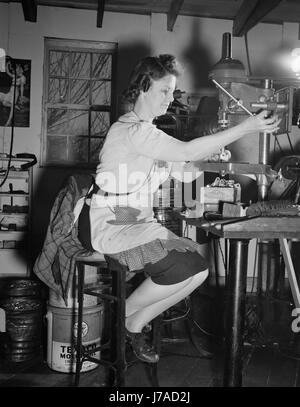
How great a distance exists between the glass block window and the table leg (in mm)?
3561

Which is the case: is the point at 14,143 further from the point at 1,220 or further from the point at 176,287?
the point at 176,287

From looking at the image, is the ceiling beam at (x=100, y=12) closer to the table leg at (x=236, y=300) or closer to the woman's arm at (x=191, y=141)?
the woman's arm at (x=191, y=141)

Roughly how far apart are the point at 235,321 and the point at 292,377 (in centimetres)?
117

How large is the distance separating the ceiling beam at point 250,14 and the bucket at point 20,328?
10.9 feet

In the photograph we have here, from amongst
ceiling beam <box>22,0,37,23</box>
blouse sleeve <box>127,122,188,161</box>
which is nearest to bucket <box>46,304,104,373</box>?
blouse sleeve <box>127,122,188,161</box>

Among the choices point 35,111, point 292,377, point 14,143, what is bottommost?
point 292,377

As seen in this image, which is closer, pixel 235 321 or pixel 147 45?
pixel 235 321

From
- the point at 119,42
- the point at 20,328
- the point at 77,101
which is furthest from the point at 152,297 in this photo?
the point at 77,101

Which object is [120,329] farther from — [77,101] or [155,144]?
[77,101]

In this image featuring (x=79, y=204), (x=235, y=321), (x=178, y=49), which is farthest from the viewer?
(x=178, y=49)

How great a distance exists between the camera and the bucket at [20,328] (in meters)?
3.23

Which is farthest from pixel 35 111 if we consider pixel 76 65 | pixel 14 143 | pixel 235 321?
pixel 235 321

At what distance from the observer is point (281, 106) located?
216cm

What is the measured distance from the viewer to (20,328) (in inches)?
129
